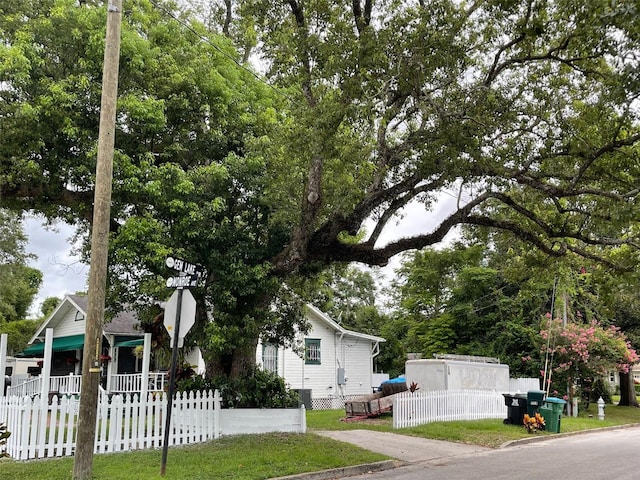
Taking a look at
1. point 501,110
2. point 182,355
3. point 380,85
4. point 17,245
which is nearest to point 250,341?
point 182,355

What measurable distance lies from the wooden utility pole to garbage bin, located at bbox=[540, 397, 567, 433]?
14.7 meters

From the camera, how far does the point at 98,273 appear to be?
9.00 meters

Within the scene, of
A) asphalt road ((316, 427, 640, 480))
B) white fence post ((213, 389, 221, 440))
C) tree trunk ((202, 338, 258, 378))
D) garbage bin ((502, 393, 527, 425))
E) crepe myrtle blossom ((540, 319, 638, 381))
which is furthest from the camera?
crepe myrtle blossom ((540, 319, 638, 381))

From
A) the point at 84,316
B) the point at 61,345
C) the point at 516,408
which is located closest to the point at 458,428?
the point at 516,408

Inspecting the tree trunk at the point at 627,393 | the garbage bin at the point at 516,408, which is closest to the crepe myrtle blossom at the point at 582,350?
the garbage bin at the point at 516,408

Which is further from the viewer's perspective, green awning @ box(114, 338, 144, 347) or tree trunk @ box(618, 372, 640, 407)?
tree trunk @ box(618, 372, 640, 407)

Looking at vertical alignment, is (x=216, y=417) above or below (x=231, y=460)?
above

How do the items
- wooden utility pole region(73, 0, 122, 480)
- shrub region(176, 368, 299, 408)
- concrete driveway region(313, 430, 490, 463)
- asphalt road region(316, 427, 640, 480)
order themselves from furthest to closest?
shrub region(176, 368, 299, 408) < concrete driveway region(313, 430, 490, 463) < asphalt road region(316, 427, 640, 480) < wooden utility pole region(73, 0, 122, 480)

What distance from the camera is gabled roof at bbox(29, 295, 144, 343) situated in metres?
23.9

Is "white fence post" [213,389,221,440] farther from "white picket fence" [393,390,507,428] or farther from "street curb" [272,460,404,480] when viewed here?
"white picket fence" [393,390,507,428]

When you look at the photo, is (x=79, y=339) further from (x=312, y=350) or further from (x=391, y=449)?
(x=391, y=449)

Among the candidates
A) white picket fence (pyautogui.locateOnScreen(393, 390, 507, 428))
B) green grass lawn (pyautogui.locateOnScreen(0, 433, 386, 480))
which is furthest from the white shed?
green grass lawn (pyautogui.locateOnScreen(0, 433, 386, 480))

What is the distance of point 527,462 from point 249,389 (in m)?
6.33

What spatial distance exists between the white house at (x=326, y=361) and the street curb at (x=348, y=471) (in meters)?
13.8
